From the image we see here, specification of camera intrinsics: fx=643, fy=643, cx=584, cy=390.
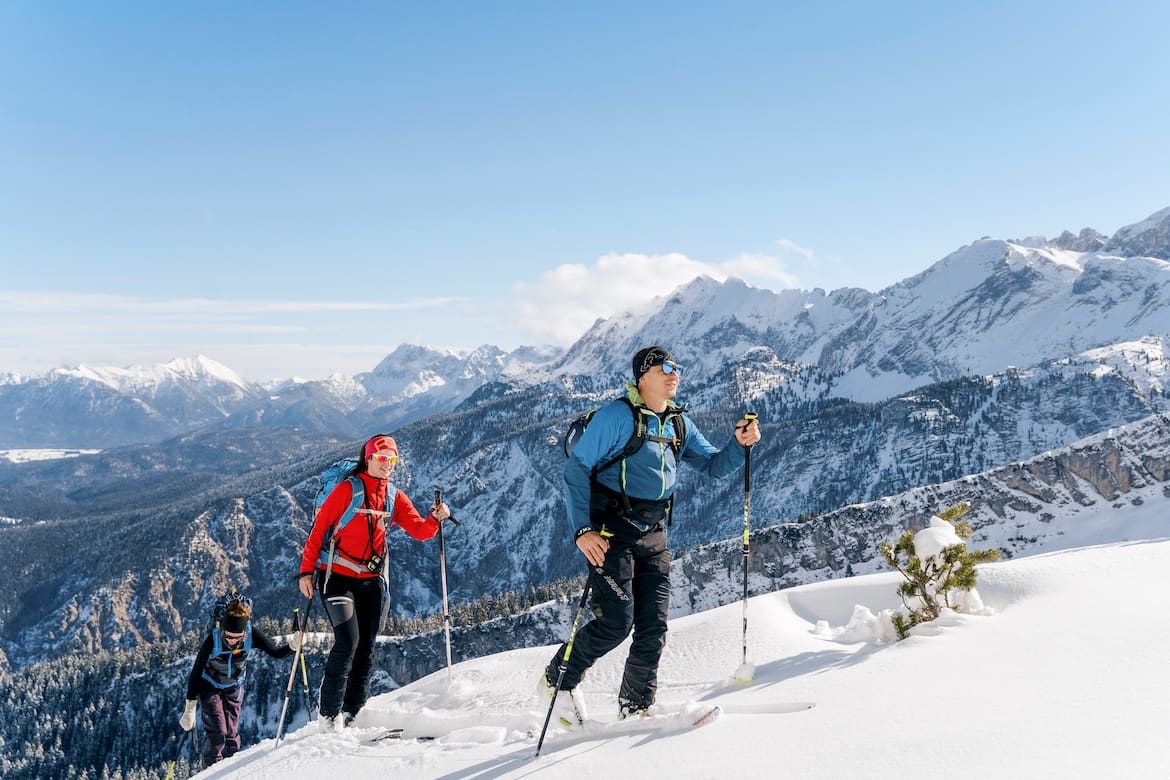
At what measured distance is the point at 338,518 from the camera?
9383 millimetres

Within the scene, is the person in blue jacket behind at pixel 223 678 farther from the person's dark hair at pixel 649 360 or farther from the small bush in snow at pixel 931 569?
the small bush in snow at pixel 931 569

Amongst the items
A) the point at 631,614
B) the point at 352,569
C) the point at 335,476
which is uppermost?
the point at 335,476

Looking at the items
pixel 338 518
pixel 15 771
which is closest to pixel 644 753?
pixel 338 518

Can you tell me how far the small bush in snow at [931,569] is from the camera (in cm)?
1018

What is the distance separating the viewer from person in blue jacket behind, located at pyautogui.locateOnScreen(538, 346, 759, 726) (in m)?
7.30

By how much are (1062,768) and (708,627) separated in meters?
8.35

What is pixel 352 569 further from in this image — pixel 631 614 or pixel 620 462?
pixel 620 462

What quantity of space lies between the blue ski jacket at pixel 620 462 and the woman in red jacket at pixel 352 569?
3675 millimetres

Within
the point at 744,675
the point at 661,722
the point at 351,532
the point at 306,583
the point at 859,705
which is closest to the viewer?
the point at 859,705

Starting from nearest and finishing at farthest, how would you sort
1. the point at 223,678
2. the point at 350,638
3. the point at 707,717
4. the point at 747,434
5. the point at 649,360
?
1. the point at 707,717
2. the point at 649,360
3. the point at 747,434
4. the point at 350,638
5. the point at 223,678

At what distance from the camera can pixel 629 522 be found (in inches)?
292

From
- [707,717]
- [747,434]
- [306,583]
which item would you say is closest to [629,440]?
[747,434]

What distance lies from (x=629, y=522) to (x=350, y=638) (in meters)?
4.75

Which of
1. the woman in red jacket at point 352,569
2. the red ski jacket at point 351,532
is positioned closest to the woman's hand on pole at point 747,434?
the red ski jacket at point 351,532
